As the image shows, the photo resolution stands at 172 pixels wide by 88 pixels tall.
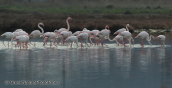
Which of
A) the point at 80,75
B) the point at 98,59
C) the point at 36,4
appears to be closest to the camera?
the point at 80,75

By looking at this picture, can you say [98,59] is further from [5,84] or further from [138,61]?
[5,84]

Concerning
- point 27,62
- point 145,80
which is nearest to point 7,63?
point 27,62

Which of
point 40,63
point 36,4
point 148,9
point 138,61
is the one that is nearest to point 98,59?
point 138,61

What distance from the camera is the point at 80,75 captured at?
10.0 meters

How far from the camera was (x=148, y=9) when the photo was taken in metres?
83.2

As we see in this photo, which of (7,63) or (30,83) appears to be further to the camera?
(7,63)

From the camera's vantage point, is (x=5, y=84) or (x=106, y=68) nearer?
(x=5, y=84)

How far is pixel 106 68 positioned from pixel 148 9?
244 ft

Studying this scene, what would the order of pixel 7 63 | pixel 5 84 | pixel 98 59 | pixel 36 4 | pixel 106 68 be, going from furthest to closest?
1. pixel 36 4
2. pixel 98 59
3. pixel 7 63
4. pixel 106 68
5. pixel 5 84

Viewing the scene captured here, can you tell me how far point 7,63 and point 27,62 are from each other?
2.57 ft

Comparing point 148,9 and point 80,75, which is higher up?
point 148,9

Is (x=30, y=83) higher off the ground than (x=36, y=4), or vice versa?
(x=36, y=4)

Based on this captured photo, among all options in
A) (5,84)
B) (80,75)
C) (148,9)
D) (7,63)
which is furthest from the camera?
(148,9)

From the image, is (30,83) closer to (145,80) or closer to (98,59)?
(145,80)
